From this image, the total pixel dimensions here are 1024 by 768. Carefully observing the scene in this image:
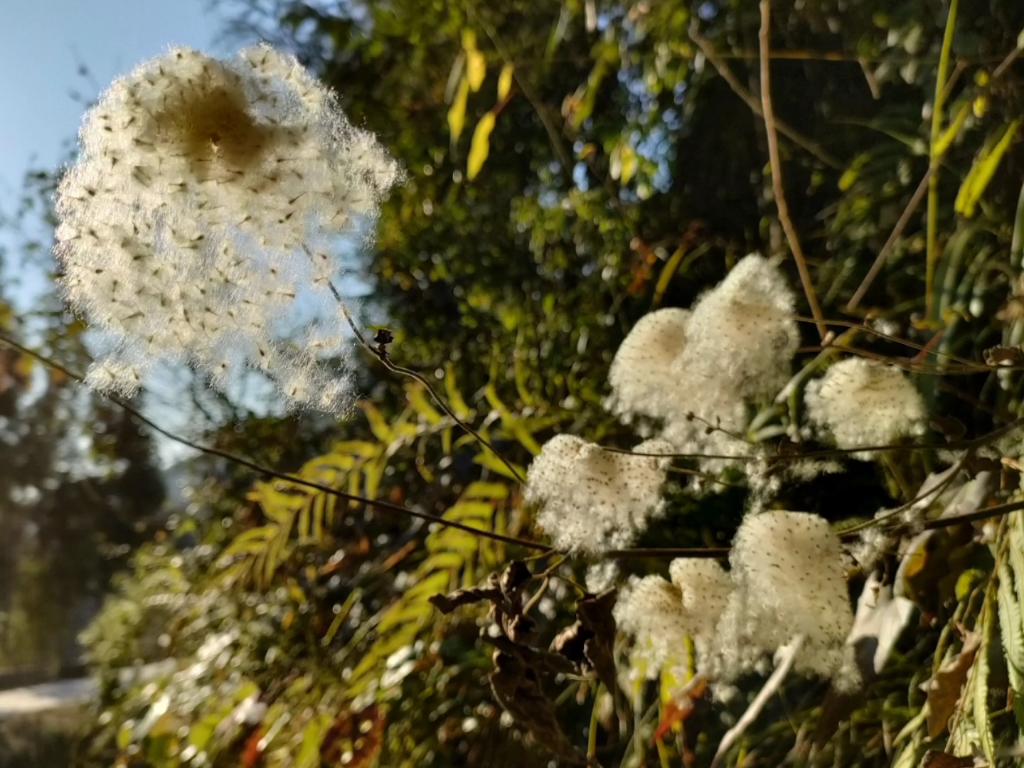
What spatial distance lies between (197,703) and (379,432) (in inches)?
13.4

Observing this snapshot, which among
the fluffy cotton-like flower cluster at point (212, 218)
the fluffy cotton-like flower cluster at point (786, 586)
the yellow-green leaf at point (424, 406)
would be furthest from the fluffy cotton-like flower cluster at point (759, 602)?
the yellow-green leaf at point (424, 406)

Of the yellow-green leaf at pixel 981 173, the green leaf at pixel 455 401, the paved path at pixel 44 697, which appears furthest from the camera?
the paved path at pixel 44 697

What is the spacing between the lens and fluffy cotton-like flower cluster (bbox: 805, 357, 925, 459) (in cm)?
29

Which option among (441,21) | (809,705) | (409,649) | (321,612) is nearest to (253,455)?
(321,612)

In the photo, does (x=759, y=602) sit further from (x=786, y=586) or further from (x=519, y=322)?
(x=519, y=322)

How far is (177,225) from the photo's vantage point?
0.80 feet

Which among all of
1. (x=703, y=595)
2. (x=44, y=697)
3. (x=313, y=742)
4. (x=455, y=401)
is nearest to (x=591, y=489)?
(x=703, y=595)

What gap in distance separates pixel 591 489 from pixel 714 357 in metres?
0.06

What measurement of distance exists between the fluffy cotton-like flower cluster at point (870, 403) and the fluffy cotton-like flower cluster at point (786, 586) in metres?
0.05

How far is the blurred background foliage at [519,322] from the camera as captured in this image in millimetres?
414

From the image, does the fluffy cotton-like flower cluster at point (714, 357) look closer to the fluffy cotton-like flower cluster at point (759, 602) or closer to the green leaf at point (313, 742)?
the fluffy cotton-like flower cluster at point (759, 602)

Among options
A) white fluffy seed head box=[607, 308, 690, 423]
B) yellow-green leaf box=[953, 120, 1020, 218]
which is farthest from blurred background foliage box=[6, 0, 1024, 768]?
white fluffy seed head box=[607, 308, 690, 423]

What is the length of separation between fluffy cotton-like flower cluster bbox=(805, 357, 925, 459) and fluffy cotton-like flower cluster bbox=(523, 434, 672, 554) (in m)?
0.07

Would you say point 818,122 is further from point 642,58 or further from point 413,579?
point 413,579
